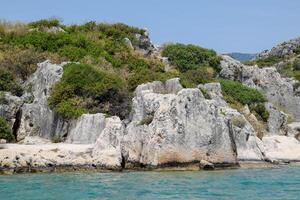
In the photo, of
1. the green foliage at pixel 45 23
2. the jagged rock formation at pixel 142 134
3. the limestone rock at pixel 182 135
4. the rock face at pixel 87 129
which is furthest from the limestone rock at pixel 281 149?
the green foliage at pixel 45 23

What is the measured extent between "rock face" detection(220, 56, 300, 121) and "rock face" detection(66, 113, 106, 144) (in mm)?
24425

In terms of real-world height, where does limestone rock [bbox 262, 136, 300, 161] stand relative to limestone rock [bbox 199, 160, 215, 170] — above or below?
above

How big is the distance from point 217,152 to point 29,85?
45.5 ft

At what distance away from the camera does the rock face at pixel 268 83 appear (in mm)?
52944

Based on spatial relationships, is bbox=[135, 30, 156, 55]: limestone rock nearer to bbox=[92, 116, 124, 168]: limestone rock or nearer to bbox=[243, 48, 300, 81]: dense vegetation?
bbox=[92, 116, 124, 168]: limestone rock

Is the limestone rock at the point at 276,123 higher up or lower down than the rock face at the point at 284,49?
lower down

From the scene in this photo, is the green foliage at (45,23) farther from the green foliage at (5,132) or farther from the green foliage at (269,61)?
the green foliage at (269,61)

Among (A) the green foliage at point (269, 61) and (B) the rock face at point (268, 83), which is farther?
(A) the green foliage at point (269, 61)

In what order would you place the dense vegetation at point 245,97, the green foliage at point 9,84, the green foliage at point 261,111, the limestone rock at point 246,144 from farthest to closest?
1. the dense vegetation at point 245,97
2. the green foliage at point 261,111
3. the green foliage at point 9,84
4. the limestone rock at point 246,144

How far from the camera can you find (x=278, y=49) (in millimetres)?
93938

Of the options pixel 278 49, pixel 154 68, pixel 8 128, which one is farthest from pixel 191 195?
pixel 278 49

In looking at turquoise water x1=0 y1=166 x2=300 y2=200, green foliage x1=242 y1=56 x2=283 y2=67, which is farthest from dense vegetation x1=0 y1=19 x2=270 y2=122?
green foliage x1=242 y1=56 x2=283 y2=67

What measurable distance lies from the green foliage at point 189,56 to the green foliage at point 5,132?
24.0 m

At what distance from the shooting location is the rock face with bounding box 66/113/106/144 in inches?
1184
